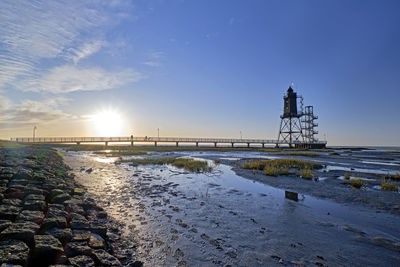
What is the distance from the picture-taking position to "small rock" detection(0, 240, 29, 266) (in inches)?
110

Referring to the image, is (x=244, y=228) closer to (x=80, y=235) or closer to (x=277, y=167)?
(x=80, y=235)

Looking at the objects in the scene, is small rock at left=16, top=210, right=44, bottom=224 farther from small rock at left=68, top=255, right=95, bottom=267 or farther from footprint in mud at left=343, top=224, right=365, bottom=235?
footprint in mud at left=343, top=224, right=365, bottom=235

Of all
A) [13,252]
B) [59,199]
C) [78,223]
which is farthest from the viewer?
[59,199]

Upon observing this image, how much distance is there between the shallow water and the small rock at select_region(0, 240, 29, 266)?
1885mm

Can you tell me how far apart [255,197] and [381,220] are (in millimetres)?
4137

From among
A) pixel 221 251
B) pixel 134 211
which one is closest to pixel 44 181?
pixel 134 211

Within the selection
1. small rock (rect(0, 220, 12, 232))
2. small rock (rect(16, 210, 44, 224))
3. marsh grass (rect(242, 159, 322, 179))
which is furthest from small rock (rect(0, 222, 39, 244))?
marsh grass (rect(242, 159, 322, 179))

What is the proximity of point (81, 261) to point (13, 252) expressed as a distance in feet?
3.44

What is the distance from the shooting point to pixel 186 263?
12.0 feet

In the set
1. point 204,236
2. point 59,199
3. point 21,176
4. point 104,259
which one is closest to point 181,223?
point 204,236

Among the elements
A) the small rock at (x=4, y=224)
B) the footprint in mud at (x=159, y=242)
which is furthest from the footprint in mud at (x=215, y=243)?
the small rock at (x=4, y=224)

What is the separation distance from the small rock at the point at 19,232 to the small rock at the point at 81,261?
1.20m

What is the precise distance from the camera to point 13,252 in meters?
2.98

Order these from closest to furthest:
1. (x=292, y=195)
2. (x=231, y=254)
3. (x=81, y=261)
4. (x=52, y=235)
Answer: (x=81, y=261) < (x=52, y=235) < (x=231, y=254) < (x=292, y=195)
